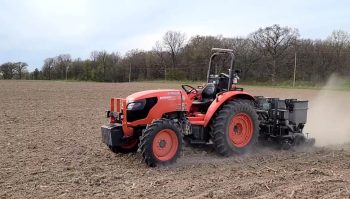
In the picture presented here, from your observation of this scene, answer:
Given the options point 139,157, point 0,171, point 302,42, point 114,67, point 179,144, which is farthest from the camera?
point 114,67

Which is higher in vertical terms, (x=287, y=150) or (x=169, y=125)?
(x=169, y=125)

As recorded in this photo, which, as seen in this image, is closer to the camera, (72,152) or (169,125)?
(169,125)

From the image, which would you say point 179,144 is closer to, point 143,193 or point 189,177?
point 189,177

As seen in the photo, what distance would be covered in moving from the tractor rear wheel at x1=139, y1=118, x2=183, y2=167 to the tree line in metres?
42.5

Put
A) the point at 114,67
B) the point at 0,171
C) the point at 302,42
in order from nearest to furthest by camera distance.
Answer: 1. the point at 0,171
2. the point at 302,42
3. the point at 114,67

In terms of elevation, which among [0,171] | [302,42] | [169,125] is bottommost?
[0,171]

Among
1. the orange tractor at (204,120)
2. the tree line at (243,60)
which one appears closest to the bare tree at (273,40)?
the tree line at (243,60)

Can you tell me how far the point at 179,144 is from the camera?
7.47m

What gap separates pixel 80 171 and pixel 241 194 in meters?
2.76

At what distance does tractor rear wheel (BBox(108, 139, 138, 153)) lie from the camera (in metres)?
8.05

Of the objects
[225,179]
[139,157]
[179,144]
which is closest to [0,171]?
[139,157]

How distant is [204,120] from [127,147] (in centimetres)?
152

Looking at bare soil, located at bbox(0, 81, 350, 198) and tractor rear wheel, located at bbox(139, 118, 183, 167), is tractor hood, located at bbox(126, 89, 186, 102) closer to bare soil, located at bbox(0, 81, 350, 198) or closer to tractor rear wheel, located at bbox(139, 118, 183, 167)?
tractor rear wheel, located at bbox(139, 118, 183, 167)

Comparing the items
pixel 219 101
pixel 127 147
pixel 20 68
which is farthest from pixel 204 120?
pixel 20 68
